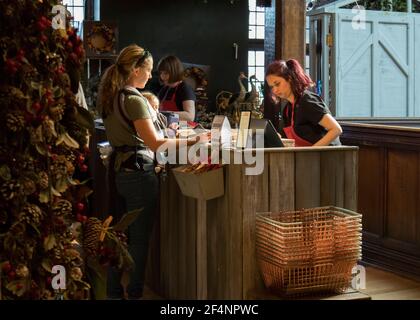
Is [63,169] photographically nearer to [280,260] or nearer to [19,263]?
[19,263]

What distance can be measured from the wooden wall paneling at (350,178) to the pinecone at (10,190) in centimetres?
238

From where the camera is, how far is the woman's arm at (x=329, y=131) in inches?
162

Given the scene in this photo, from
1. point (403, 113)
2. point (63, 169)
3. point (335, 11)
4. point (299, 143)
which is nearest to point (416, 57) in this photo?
point (403, 113)

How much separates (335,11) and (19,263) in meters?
5.35

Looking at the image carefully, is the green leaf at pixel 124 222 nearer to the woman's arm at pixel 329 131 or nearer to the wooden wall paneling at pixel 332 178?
the wooden wall paneling at pixel 332 178

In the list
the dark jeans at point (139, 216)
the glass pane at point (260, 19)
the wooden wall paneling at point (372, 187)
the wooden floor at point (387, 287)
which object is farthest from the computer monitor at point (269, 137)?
the glass pane at point (260, 19)

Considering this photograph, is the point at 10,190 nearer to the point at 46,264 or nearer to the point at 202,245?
the point at 46,264

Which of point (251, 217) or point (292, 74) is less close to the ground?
point (292, 74)

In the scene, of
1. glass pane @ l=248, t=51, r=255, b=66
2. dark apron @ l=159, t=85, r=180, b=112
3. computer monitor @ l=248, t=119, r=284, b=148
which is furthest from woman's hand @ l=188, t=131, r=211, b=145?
glass pane @ l=248, t=51, r=255, b=66

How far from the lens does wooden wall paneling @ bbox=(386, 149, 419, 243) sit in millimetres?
4973

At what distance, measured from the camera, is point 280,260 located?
347 cm

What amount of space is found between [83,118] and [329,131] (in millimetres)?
2417

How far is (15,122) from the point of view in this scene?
1812 mm

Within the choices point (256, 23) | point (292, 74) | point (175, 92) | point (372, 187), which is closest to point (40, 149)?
point (292, 74)
